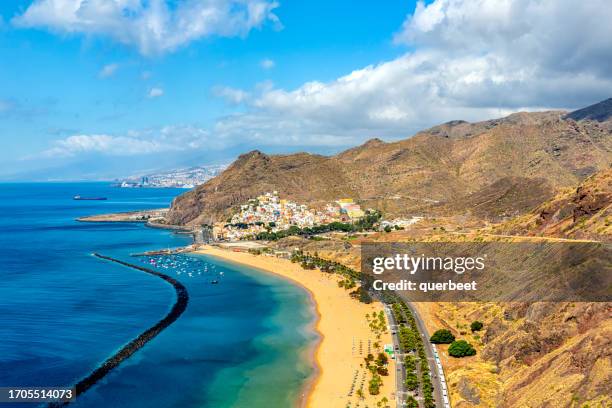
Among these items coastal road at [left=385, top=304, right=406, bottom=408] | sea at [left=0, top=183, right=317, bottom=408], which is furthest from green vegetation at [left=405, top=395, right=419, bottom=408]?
sea at [left=0, top=183, right=317, bottom=408]

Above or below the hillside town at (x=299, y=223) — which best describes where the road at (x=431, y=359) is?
below

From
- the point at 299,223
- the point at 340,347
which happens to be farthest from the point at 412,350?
the point at 299,223

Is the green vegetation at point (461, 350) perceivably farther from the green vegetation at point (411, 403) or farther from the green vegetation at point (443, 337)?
the green vegetation at point (411, 403)

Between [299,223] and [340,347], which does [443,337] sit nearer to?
[340,347]

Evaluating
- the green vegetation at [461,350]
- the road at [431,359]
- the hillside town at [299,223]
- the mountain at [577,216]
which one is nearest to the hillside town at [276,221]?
the hillside town at [299,223]

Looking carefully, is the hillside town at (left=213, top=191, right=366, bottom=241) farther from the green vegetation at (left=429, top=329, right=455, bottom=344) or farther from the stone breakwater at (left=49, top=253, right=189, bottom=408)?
the green vegetation at (left=429, top=329, right=455, bottom=344)

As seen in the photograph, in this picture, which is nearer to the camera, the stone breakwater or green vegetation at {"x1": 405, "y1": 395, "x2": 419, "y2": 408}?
green vegetation at {"x1": 405, "y1": 395, "x2": 419, "y2": 408}
